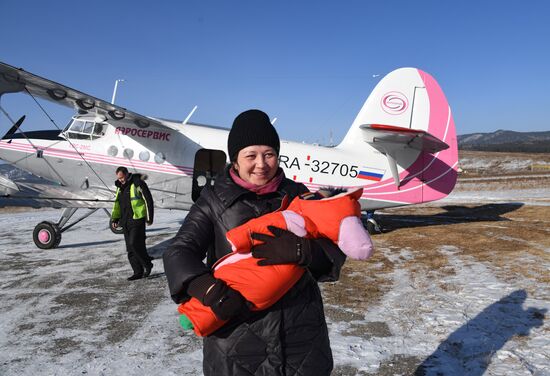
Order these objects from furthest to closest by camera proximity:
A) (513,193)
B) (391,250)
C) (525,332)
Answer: (513,193) → (391,250) → (525,332)

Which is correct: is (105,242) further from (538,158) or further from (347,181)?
(538,158)

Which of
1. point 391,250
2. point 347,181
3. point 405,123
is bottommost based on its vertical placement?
point 391,250

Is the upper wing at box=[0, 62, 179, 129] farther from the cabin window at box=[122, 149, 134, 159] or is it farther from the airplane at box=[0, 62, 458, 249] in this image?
the cabin window at box=[122, 149, 134, 159]

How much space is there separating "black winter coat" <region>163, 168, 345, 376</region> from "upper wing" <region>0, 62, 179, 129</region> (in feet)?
25.6

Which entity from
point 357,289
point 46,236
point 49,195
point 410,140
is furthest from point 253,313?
point 49,195

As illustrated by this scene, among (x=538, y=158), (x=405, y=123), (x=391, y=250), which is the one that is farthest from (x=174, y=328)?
(x=538, y=158)

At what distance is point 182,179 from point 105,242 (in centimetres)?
274

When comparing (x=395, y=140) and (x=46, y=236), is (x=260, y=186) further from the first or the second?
(x=46, y=236)

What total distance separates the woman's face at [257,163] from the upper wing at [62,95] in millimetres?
7776

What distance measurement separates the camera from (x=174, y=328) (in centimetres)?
439

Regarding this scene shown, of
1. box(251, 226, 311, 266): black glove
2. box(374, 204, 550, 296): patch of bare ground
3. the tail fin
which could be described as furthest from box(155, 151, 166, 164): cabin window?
box(251, 226, 311, 266): black glove

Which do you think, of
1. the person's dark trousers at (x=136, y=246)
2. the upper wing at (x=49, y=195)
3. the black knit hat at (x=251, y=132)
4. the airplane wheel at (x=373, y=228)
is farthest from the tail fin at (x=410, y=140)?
the black knit hat at (x=251, y=132)

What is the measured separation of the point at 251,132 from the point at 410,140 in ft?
28.0

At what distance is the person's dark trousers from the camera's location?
6.52m
